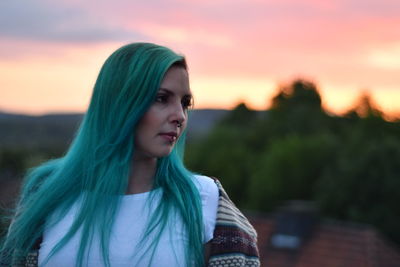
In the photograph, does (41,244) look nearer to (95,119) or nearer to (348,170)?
(95,119)

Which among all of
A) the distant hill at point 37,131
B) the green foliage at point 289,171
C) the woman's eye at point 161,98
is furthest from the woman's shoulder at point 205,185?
the distant hill at point 37,131

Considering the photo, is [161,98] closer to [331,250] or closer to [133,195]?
[133,195]

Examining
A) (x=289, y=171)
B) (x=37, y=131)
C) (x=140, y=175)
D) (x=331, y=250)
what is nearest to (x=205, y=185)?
(x=140, y=175)

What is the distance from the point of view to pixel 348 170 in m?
30.7

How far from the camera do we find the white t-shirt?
1.91m

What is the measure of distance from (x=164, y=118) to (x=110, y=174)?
0.20m

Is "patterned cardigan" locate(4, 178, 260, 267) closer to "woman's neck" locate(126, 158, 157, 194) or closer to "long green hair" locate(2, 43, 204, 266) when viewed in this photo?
"long green hair" locate(2, 43, 204, 266)

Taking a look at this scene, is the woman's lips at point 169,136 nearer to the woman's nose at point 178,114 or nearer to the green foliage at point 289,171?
the woman's nose at point 178,114

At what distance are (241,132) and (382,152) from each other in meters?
18.8

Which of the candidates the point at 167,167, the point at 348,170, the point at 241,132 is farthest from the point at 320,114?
the point at 167,167

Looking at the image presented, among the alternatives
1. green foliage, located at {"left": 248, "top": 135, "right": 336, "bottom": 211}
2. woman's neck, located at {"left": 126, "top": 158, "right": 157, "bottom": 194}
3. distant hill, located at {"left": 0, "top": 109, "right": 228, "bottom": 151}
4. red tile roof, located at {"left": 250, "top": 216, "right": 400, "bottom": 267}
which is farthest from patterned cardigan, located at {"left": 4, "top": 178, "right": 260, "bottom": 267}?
distant hill, located at {"left": 0, "top": 109, "right": 228, "bottom": 151}

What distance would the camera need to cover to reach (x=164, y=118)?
1945mm

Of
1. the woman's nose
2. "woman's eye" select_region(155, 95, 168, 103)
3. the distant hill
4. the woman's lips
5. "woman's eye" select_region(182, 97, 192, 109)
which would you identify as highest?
"woman's eye" select_region(155, 95, 168, 103)

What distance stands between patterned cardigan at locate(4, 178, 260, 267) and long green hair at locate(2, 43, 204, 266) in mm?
33
